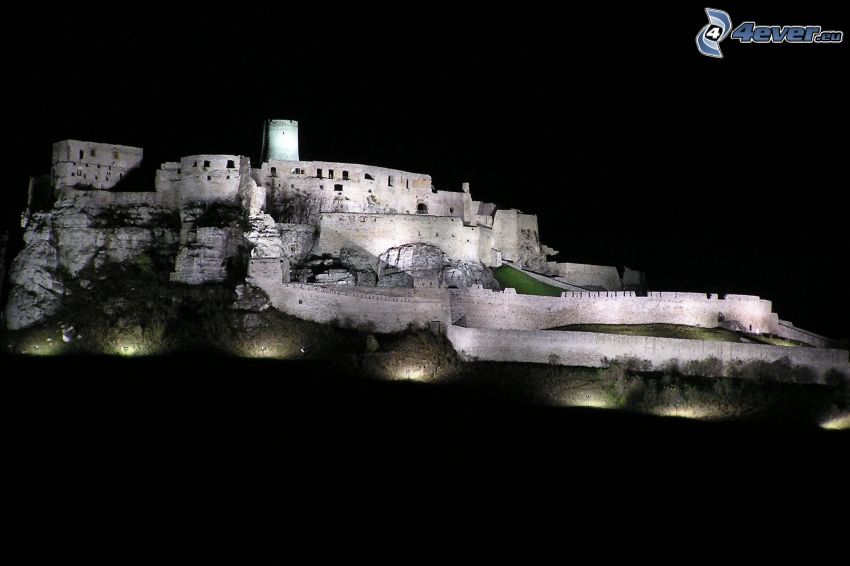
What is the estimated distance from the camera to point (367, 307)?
2025 inches

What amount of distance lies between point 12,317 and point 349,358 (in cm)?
1866

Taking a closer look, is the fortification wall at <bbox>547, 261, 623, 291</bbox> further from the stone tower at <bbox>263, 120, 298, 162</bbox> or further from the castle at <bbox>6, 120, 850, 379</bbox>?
the stone tower at <bbox>263, 120, 298, 162</bbox>

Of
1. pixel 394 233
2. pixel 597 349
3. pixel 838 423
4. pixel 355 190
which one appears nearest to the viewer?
pixel 838 423

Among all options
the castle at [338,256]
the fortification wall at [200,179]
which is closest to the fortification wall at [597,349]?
the castle at [338,256]

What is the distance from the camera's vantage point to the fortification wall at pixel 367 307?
5122 centimetres

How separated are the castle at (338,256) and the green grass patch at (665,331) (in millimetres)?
847

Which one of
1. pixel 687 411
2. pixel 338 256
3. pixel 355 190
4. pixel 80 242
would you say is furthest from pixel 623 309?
pixel 80 242

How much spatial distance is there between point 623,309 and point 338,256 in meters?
17.5

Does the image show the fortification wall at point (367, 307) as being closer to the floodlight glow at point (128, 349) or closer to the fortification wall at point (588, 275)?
the floodlight glow at point (128, 349)

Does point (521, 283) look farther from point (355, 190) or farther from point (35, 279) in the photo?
point (35, 279)

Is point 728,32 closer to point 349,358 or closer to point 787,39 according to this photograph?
point 787,39

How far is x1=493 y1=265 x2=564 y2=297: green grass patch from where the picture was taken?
202 ft

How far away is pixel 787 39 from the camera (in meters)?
51.8

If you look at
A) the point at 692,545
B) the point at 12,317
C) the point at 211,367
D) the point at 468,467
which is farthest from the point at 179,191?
the point at 692,545
